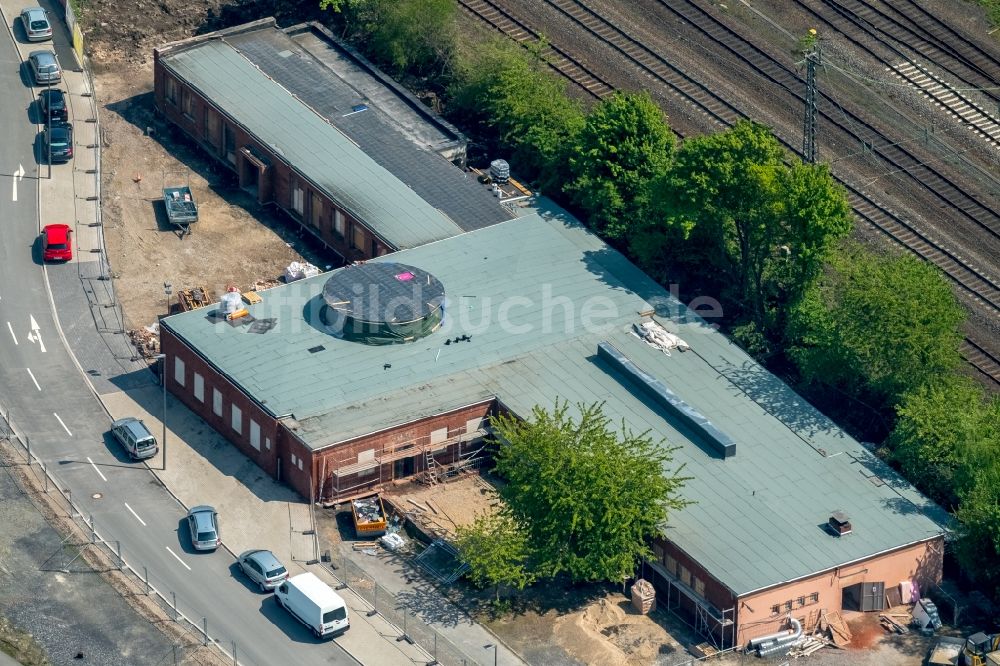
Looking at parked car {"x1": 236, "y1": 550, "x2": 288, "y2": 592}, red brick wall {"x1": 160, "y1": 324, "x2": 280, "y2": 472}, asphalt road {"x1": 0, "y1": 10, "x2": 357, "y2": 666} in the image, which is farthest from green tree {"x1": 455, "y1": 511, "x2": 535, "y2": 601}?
red brick wall {"x1": 160, "y1": 324, "x2": 280, "y2": 472}

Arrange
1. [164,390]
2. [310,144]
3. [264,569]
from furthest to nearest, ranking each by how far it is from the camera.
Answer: [310,144] < [164,390] < [264,569]

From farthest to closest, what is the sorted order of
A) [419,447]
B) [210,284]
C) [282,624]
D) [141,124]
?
[141,124]
[210,284]
[419,447]
[282,624]

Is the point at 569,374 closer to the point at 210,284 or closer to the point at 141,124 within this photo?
the point at 210,284

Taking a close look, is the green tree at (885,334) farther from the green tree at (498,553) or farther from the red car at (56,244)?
the red car at (56,244)

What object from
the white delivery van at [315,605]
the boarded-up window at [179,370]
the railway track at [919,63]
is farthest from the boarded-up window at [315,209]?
the railway track at [919,63]

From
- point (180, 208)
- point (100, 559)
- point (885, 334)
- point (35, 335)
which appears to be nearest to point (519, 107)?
point (180, 208)

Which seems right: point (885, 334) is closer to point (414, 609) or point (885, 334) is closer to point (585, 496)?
point (585, 496)

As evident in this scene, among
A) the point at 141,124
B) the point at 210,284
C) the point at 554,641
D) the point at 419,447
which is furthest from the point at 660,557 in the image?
the point at 141,124
